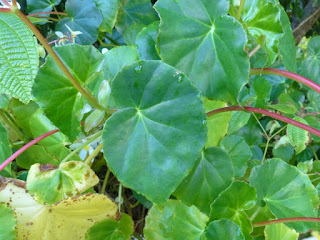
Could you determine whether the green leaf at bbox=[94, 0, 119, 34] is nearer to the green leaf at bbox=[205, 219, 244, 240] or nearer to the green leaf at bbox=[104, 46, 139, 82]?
the green leaf at bbox=[104, 46, 139, 82]

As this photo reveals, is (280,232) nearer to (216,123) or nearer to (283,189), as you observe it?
(283,189)

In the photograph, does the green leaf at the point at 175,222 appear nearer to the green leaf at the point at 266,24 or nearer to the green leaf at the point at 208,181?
the green leaf at the point at 208,181

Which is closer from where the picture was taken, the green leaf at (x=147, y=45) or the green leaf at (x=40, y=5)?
the green leaf at (x=147, y=45)

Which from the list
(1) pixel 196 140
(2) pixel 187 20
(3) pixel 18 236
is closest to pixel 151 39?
(2) pixel 187 20

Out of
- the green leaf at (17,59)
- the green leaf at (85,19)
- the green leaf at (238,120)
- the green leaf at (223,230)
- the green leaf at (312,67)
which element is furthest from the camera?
the green leaf at (312,67)

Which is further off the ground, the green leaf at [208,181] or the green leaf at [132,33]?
the green leaf at [132,33]

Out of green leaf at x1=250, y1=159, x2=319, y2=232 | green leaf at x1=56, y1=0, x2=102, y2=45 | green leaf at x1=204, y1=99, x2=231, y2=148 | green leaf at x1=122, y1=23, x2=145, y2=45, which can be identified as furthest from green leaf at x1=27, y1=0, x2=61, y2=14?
green leaf at x1=250, y1=159, x2=319, y2=232

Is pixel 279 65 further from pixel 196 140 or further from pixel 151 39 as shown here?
pixel 196 140

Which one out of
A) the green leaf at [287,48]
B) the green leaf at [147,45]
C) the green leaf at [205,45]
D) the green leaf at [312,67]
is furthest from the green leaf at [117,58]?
the green leaf at [312,67]
